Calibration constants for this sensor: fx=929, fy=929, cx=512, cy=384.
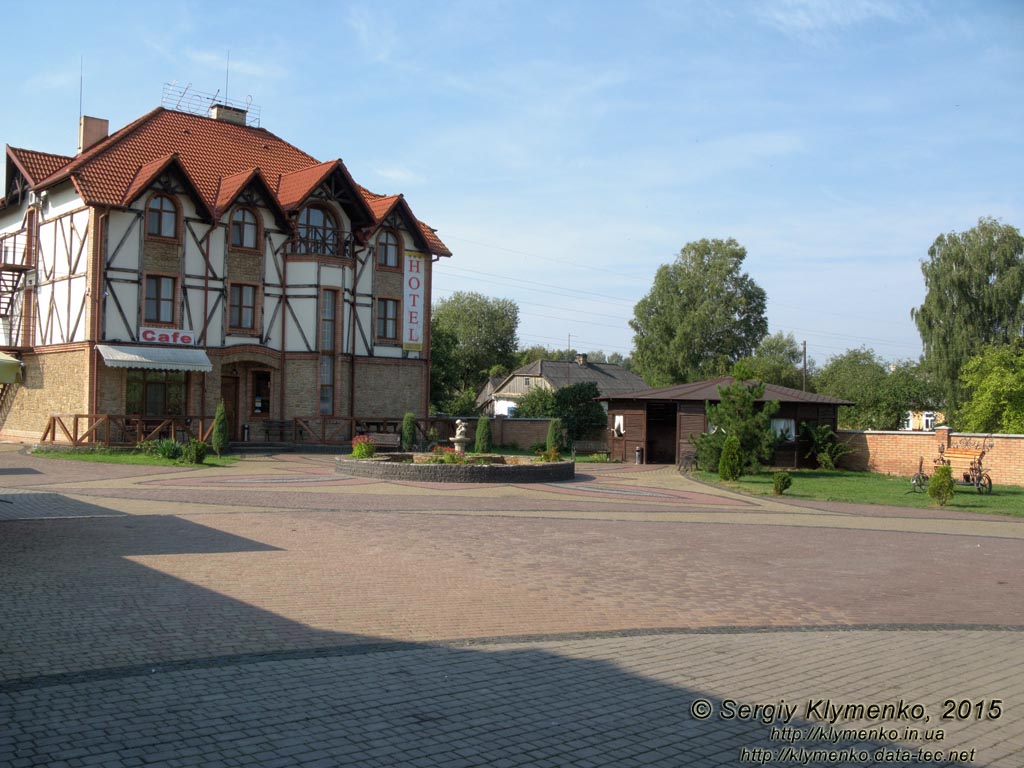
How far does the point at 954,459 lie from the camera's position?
27969 millimetres

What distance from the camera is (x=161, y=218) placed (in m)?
34.8

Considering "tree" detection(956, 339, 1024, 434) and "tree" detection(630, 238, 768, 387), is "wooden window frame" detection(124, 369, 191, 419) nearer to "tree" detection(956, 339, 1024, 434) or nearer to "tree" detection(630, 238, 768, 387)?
"tree" detection(956, 339, 1024, 434)

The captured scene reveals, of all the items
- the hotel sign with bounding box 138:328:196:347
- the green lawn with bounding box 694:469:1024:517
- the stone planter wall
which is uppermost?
the hotel sign with bounding box 138:328:196:347

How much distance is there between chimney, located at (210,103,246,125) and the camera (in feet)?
144

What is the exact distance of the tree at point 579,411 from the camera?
44.9 metres

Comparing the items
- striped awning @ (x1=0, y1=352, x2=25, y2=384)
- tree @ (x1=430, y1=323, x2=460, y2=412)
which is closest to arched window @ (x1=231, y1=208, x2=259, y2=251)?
tree @ (x1=430, y1=323, x2=460, y2=412)

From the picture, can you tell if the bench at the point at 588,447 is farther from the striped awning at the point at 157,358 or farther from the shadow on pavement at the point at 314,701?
the shadow on pavement at the point at 314,701

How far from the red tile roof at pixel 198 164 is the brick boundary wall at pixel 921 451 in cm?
1950

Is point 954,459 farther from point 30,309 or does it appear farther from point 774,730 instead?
point 30,309

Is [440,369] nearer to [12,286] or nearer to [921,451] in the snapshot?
[12,286]

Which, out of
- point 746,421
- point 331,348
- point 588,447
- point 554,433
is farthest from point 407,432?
point 746,421

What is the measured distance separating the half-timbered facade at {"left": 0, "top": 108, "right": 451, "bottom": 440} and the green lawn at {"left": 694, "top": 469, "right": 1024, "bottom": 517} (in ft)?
53.2

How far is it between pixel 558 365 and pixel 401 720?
78.5 meters

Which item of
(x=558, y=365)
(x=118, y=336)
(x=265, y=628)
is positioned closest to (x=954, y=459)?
(x=265, y=628)
